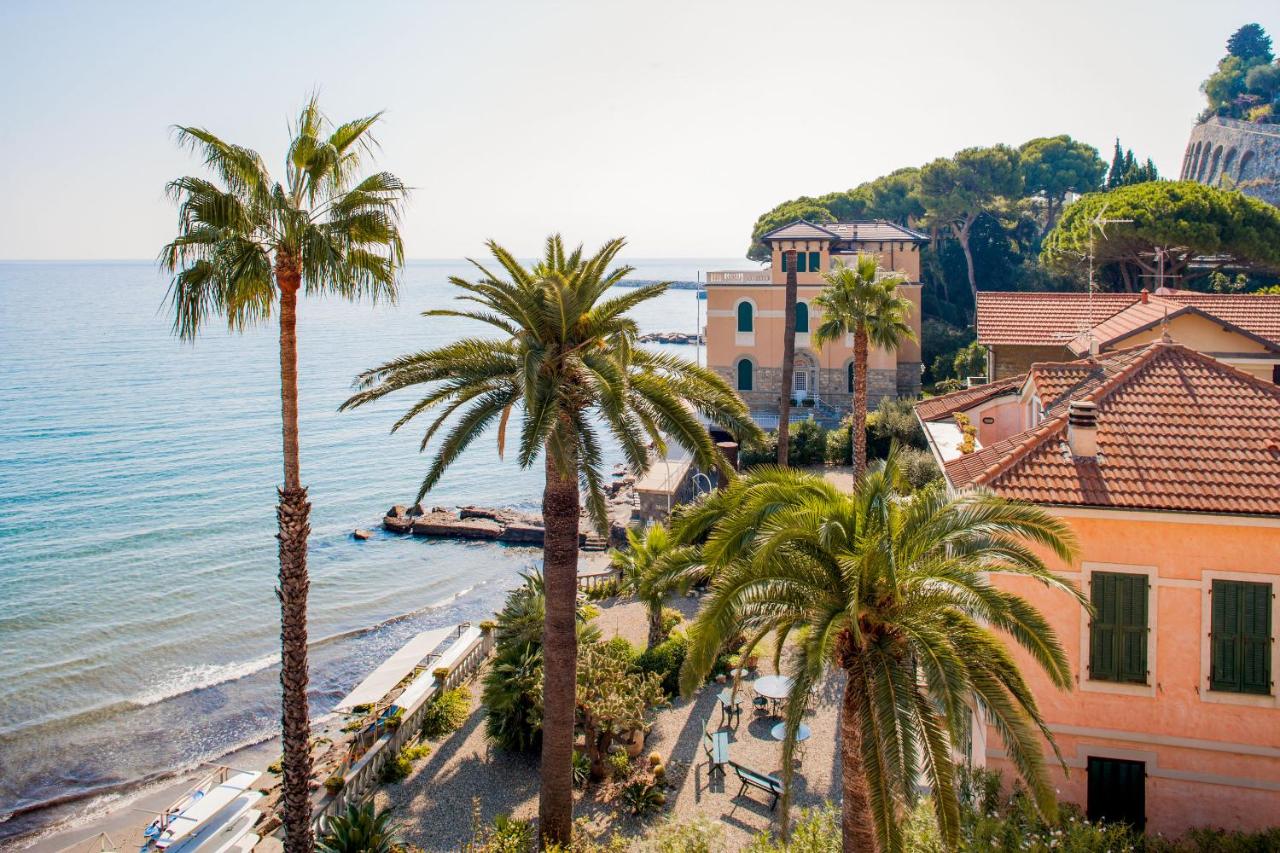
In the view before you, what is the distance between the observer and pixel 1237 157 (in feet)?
262

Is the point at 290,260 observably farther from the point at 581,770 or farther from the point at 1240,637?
the point at 1240,637

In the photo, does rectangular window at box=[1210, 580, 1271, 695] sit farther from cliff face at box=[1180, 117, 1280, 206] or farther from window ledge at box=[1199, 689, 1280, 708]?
cliff face at box=[1180, 117, 1280, 206]

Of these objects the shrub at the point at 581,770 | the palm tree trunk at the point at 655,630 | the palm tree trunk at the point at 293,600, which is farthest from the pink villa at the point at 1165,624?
the palm tree trunk at the point at 293,600

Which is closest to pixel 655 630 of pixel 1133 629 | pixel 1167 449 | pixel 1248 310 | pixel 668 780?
pixel 668 780

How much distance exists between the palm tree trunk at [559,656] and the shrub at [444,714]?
16.6ft

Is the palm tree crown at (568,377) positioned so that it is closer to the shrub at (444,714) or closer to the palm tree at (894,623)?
the palm tree at (894,623)

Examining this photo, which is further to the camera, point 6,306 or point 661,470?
point 6,306

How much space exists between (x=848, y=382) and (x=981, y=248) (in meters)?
21.4

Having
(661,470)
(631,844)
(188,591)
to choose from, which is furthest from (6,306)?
(631,844)

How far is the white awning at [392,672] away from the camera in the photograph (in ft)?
62.2

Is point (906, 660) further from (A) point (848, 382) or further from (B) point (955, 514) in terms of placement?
(A) point (848, 382)

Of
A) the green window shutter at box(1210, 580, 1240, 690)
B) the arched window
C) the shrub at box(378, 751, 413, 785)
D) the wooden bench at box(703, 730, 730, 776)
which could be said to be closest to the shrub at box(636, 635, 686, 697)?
the wooden bench at box(703, 730, 730, 776)

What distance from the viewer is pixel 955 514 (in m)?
9.60

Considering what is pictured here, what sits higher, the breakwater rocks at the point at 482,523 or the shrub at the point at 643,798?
the shrub at the point at 643,798
